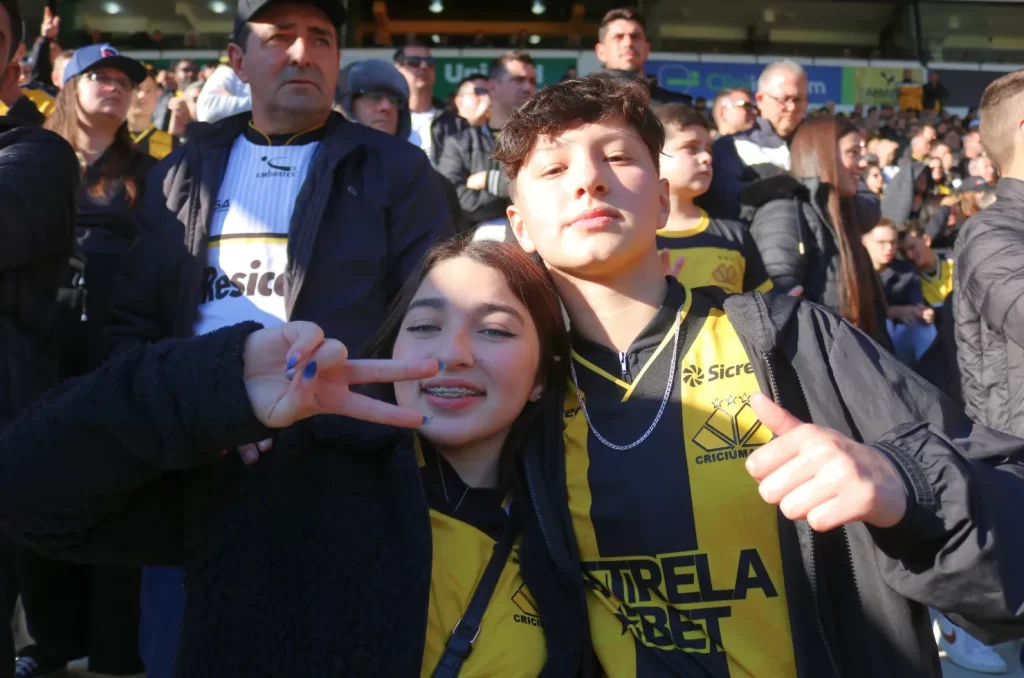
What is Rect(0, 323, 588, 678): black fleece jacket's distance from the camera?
1.18 m

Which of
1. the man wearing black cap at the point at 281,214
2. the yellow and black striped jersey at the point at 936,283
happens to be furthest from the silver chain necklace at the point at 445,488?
the yellow and black striped jersey at the point at 936,283

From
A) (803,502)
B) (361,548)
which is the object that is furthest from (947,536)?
(361,548)

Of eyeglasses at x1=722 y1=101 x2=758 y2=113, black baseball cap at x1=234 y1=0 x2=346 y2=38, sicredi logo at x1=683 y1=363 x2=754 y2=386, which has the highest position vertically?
eyeglasses at x1=722 y1=101 x2=758 y2=113

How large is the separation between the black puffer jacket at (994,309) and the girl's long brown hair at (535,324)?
57.1 inches

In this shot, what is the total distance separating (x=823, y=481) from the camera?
1221mm

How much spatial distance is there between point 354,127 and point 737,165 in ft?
7.14

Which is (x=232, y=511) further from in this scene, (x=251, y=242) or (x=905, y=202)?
(x=905, y=202)

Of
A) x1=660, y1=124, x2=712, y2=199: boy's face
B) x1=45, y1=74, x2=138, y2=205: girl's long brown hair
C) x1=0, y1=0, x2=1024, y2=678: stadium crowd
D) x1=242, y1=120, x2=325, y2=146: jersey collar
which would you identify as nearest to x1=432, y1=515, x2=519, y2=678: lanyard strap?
x1=0, y1=0, x2=1024, y2=678: stadium crowd

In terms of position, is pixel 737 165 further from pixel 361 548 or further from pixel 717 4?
pixel 717 4

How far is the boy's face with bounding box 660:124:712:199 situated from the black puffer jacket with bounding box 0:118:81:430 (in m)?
2.12

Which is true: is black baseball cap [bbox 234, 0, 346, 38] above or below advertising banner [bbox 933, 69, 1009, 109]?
below

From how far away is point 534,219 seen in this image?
187 cm

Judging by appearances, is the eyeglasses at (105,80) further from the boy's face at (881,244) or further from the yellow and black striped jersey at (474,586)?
the boy's face at (881,244)

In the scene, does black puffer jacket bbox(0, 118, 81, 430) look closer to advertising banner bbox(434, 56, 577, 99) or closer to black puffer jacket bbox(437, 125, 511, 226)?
black puffer jacket bbox(437, 125, 511, 226)
